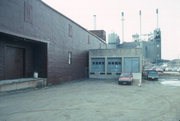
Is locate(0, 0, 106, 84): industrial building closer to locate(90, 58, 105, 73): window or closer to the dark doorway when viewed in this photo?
the dark doorway

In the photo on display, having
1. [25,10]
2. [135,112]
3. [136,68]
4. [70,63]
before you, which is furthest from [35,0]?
[136,68]

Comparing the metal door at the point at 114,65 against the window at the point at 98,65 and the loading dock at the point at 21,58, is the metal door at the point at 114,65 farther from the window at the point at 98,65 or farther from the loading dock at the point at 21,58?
the loading dock at the point at 21,58

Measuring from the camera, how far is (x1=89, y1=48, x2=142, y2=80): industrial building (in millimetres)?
29094

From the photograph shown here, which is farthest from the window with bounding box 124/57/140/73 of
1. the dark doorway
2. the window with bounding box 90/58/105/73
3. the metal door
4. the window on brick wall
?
the window on brick wall

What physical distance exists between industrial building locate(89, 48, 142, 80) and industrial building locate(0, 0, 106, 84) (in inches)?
176

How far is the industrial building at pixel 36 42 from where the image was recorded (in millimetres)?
14350

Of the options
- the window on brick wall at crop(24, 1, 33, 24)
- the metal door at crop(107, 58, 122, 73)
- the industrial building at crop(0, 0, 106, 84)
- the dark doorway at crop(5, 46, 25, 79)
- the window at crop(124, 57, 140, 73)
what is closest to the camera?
the industrial building at crop(0, 0, 106, 84)

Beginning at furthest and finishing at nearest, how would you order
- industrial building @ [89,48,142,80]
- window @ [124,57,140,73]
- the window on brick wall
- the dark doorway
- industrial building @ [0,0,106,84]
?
industrial building @ [89,48,142,80]
window @ [124,57,140,73]
the dark doorway
the window on brick wall
industrial building @ [0,0,106,84]

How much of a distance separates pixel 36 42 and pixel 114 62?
1626 centimetres

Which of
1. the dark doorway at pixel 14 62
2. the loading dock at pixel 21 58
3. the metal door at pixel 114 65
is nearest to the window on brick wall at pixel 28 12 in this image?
the loading dock at pixel 21 58

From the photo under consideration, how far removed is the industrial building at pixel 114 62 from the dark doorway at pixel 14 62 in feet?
49.9

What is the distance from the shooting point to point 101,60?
31.0 metres

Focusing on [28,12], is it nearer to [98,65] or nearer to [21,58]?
[21,58]

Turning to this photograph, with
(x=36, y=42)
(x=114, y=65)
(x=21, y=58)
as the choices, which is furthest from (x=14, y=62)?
(x=114, y=65)
